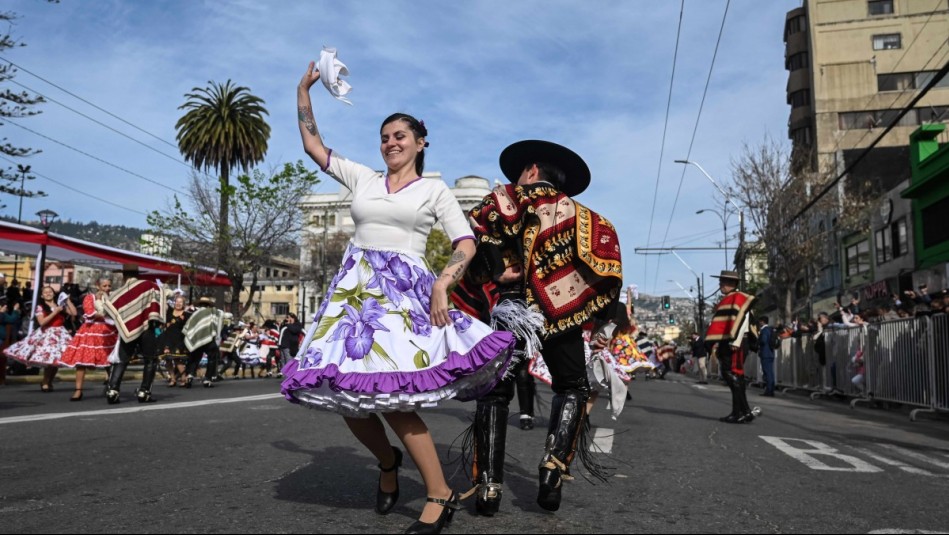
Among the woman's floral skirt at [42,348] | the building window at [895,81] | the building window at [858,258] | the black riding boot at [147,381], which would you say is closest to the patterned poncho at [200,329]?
the woman's floral skirt at [42,348]

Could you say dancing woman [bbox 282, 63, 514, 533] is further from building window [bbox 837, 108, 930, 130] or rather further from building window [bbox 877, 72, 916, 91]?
building window [bbox 877, 72, 916, 91]

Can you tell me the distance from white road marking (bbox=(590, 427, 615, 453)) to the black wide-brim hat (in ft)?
6.96

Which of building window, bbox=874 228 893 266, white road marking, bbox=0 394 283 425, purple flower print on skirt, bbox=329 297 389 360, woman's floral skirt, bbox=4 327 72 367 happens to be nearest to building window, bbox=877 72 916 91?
building window, bbox=874 228 893 266

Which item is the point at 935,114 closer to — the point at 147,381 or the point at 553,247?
the point at 147,381

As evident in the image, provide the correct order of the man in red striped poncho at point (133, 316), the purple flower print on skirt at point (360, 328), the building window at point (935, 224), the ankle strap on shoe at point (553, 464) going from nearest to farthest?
the purple flower print on skirt at point (360, 328) < the ankle strap on shoe at point (553, 464) < the man in red striped poncho at point (133, 316) < the building window at point (935, 224)

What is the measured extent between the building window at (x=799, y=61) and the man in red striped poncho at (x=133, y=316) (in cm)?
4881

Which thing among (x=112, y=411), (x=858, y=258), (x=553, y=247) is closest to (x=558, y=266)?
(x=553, y=247)

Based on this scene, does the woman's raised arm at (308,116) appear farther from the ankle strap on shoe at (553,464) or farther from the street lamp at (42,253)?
the street lamp at (42,253)

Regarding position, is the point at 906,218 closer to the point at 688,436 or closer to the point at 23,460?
the point at 688,436

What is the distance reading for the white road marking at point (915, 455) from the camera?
5.96m

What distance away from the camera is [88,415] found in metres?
7.96

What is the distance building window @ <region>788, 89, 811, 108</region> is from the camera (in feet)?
165

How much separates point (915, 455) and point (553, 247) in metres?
4.44

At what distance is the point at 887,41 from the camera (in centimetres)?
4703
